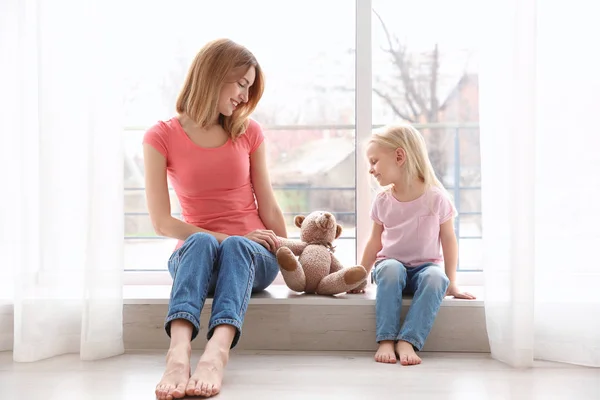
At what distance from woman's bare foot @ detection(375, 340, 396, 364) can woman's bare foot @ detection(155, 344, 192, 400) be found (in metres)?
0.57

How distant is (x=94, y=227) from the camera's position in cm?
192

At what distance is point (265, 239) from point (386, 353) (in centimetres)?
48

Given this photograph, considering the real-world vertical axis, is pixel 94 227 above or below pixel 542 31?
below

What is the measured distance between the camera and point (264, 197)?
2.17 m

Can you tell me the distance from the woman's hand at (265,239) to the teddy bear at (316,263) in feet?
0.08

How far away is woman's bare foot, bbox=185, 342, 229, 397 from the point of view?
1484mm

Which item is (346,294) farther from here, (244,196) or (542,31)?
(542,31)

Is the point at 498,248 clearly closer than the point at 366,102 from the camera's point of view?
Yes

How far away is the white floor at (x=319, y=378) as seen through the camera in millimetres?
1562

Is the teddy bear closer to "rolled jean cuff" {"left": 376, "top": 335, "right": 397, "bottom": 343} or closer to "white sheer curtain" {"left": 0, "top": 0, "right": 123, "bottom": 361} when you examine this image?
"rolled jean cuff" {"left": 376, "top": 335, "right": 397, "bottom": 343}

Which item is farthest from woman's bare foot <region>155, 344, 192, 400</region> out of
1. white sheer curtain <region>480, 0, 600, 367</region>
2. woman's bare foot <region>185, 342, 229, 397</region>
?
white sheer curtain <region>480, 0, 600, 367</region>

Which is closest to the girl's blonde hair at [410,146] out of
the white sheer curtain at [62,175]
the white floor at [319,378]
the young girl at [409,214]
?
the young girl at [409,214]

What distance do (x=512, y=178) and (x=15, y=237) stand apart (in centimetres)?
142

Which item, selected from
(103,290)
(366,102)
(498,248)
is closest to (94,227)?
(103,290)
